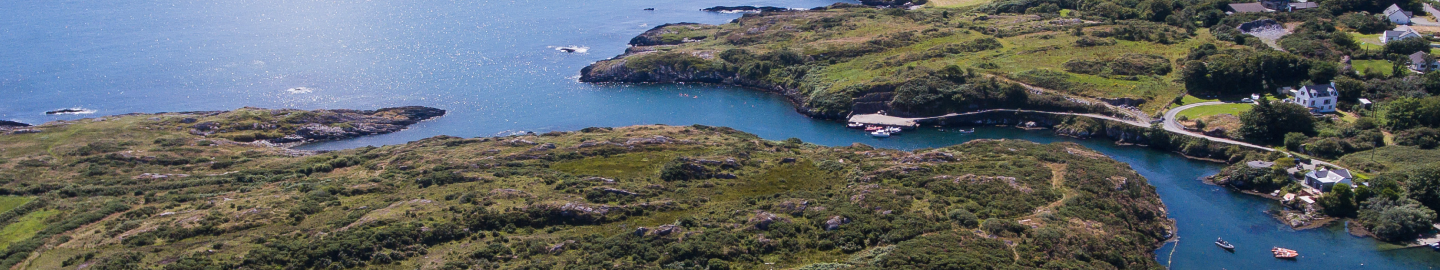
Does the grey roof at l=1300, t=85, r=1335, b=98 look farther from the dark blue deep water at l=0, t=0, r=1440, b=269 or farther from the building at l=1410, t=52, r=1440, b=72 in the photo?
the dark blue deep water at l=0, t=0, r=1440, b=269

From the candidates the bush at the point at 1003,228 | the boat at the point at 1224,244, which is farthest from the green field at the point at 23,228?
the boat at the point at 1224,244

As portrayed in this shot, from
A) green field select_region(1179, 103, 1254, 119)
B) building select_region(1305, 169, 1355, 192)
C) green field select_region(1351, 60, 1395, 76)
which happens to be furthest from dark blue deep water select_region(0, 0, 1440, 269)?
green field select_region(1351, 60, 1395, 76)

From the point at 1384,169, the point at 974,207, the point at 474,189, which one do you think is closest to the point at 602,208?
the point at 474,189

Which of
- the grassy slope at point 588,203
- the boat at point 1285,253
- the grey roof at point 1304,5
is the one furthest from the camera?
the grey roof at point 1304,5

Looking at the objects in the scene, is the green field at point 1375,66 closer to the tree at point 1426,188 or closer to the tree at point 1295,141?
the tree at point 1295,141

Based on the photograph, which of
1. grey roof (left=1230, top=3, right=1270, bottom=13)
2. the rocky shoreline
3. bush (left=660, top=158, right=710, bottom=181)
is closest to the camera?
bush (left=660, top=158, right=710, bottom=181)

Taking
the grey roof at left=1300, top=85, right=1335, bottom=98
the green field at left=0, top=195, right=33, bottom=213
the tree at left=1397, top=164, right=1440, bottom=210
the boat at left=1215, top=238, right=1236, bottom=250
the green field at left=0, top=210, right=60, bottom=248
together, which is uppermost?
the green field at left=0, top=195, right=33, bottom=213

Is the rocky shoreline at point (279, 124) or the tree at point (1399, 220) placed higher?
the rocky shoreline at point (279, 124)

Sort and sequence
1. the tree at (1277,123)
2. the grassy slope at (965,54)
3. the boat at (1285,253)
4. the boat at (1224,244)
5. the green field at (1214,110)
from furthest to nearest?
the grassy slope at (965,54) → the green field at (1214,110) → the tree at (1277,123) → the boat at (1224,244) → the boat at (1285,253)
